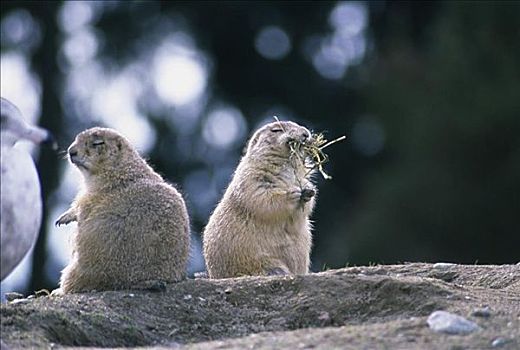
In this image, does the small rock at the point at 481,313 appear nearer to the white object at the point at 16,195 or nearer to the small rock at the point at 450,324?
the small rock at the point at 450,324

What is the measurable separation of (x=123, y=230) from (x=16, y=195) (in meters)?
2.48

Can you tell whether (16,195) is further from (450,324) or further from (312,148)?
(312,148)

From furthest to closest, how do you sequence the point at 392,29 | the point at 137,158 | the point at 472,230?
the point at 392,29 < the point at 472,230 < the point at 137,158

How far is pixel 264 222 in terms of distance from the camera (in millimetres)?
13078

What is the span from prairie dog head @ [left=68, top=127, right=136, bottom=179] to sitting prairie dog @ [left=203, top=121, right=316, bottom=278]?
1243mm

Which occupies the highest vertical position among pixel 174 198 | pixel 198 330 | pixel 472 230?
pixel 174 198

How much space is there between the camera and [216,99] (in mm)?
32156

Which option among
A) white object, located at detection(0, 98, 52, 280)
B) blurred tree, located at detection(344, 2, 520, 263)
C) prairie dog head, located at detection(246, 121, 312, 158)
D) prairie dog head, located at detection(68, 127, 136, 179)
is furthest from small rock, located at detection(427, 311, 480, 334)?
blurred tree, located at detection(344, 2, 520, 263)

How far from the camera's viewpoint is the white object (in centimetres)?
921

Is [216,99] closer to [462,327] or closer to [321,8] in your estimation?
[321,8]

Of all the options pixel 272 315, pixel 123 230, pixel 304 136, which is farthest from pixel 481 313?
pixel 304 136

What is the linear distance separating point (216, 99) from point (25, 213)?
2294 centimetres

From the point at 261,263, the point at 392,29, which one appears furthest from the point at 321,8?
the point at 261,263

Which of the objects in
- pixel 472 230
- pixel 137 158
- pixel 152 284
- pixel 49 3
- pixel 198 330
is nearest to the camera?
pixel 198 330
